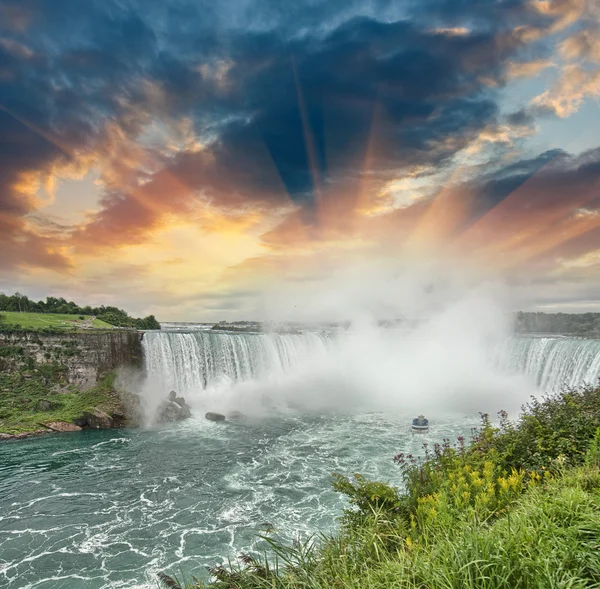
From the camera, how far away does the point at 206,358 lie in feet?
108

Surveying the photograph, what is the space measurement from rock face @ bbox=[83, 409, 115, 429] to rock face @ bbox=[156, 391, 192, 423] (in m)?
3.27

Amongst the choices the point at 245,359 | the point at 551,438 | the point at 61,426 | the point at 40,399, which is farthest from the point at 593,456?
the point at 40,399

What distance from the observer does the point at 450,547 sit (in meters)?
3.46

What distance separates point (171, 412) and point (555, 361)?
3280 centimetres

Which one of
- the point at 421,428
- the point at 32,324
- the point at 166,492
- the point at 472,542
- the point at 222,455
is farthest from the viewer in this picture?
the point at 32,324

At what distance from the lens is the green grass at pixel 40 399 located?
24236 mm

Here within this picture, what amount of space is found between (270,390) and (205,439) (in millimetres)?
12881

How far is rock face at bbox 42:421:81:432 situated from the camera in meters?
24.1

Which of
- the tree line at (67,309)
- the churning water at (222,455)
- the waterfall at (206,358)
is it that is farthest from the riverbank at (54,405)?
the tree line at (67,309)

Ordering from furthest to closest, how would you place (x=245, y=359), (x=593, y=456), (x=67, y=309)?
(x=67, y=309)
(x=245, y=359)
(x=593, y=456)

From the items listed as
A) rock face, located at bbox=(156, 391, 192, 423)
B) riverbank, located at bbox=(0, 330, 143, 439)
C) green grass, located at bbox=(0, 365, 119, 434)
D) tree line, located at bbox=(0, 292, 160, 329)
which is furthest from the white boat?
tree line, located at bbox=(0, 292, 160, 329)

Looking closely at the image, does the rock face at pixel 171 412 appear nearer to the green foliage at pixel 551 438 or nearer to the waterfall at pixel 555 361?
the green foliage at pixel 551 438

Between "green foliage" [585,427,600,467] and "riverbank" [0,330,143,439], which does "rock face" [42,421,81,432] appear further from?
"green foliage" [585,427,600,467]

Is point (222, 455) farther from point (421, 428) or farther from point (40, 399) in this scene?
point (40, 399)
